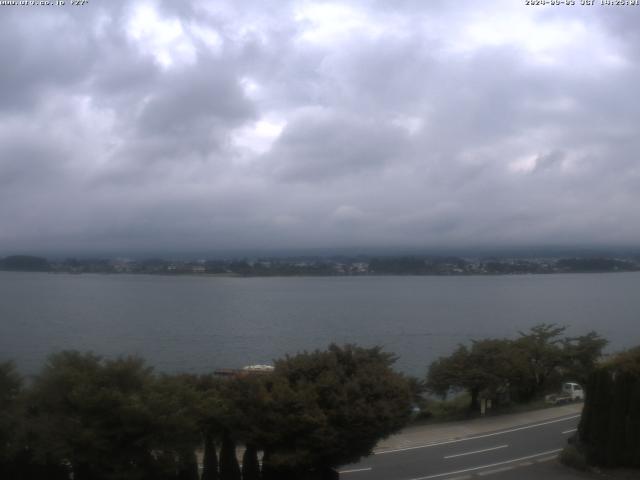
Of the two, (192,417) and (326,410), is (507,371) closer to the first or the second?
(326,410)

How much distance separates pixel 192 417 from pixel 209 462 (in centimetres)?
168

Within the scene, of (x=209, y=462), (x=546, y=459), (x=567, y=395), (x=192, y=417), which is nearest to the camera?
(x=192, y=417)

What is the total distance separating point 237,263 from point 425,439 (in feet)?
522

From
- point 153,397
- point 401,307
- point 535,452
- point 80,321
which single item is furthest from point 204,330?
point 153,397

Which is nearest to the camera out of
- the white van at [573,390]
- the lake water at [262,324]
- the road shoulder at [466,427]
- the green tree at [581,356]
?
the road shoulder at [466,427]

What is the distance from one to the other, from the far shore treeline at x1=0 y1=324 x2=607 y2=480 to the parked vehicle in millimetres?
17260

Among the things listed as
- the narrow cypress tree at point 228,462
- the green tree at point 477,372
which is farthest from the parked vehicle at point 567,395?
the narrow cypress tree at point 228,462

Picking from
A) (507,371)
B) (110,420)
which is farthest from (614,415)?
(507,371)

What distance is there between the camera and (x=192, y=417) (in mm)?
14922

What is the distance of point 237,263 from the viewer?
18175cm

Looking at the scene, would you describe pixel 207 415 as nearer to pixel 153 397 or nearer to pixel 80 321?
pixel 153 397

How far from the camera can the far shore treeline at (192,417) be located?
14.0 metres

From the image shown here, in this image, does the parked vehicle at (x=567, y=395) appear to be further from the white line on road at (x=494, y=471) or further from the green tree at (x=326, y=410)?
the green tree at (x=326, y=410)

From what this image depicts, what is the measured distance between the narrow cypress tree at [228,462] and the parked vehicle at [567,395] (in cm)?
1886
